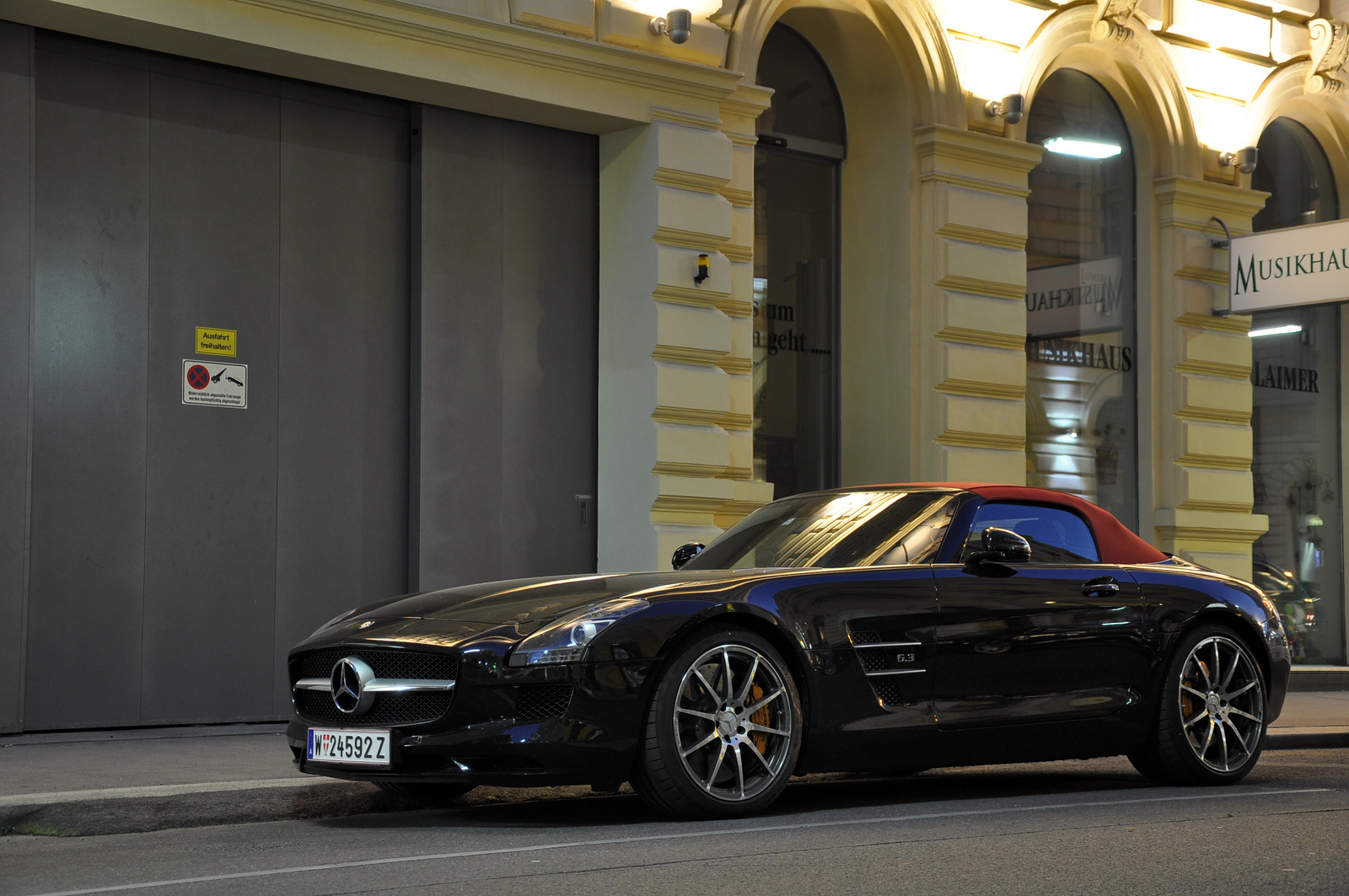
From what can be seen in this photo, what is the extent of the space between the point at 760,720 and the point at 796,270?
8074 millimetres

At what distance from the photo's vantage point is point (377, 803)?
22.4 ft

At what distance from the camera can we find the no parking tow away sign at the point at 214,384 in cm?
1007

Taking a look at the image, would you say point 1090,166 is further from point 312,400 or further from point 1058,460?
point 312,400

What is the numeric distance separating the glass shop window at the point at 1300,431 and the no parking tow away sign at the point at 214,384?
A: 35.3 feet

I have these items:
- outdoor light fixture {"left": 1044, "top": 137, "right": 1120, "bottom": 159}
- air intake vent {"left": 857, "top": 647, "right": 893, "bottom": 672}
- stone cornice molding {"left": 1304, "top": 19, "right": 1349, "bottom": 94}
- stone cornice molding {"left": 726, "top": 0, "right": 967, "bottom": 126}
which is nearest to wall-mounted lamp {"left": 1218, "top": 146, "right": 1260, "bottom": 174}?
outdoor light fixture {"left": 1044, "top": 137, "right": 1120, "bottom": 159}

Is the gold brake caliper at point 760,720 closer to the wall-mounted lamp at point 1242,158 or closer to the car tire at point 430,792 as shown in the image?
the car tire at point 430,792

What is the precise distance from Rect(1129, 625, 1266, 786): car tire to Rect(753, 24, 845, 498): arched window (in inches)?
229

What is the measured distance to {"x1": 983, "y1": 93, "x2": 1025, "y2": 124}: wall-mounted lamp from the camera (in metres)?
13.7

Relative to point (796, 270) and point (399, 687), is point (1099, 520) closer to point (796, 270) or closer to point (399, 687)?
point (399, 687)

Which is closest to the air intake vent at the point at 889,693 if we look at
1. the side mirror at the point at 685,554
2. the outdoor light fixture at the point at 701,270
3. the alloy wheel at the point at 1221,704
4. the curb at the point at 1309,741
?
the side mirror at the point at 685,554

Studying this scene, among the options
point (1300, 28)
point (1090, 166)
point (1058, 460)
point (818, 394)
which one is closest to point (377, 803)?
point (818, 394)

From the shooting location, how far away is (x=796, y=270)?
45.2ft

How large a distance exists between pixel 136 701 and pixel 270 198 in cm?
331

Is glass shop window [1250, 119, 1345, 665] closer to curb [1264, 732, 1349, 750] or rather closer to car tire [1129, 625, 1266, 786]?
curb [1264, 732, 1349, 750]
